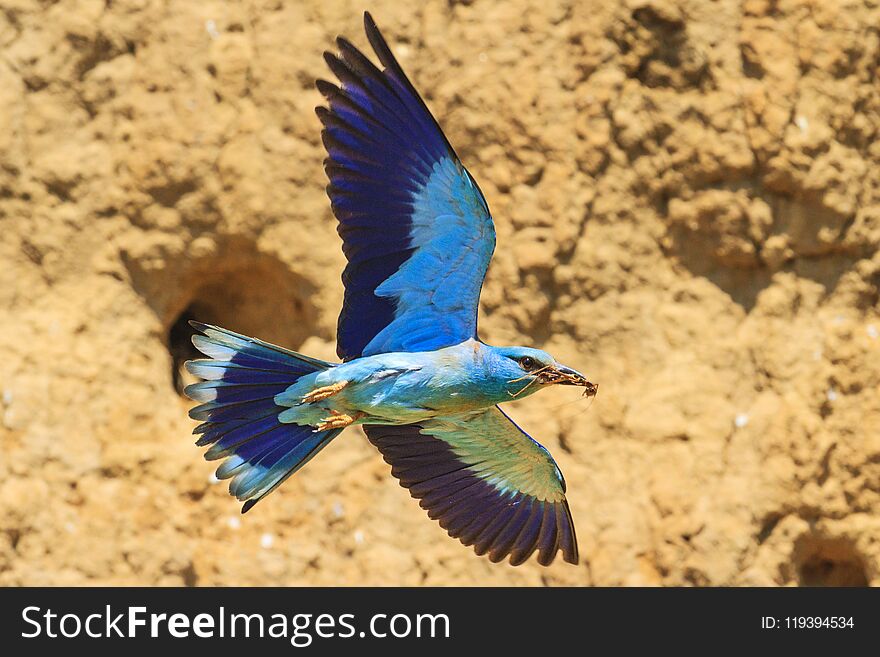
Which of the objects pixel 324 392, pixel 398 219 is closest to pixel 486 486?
pixel 324 392

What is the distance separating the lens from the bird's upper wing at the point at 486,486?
A: 5199 millimetres

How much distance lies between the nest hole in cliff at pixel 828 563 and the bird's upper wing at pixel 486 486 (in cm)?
124

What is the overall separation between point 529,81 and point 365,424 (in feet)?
5.40

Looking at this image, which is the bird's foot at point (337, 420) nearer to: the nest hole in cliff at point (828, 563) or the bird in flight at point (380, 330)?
the bird in flight at point (380, 330)

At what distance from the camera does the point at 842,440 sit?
6.06 m

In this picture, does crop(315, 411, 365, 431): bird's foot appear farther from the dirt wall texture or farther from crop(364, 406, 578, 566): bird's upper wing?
the dirt wall texture

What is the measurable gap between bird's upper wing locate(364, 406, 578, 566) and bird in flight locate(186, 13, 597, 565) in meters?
0.30

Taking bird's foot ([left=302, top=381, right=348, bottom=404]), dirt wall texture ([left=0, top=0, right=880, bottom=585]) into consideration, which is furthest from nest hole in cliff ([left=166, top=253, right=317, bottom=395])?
bird's foot ([left=302, top=381, right=348, bottom=404])

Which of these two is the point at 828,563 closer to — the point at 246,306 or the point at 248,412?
the point at 246,306

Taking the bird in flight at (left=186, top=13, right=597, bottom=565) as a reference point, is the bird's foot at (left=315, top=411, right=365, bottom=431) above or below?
below

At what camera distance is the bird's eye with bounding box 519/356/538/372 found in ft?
15.5

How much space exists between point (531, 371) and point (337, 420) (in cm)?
55

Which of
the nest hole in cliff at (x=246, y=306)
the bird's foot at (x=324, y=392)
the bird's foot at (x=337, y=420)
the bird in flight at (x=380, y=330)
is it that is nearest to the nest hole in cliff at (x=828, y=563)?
the bird in flight at (x=380, y=330)

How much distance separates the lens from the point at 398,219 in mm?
4785
